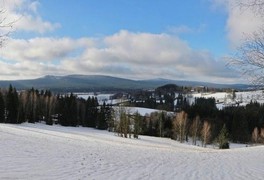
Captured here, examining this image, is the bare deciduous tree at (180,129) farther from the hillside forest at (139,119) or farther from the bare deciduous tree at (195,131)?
the bare deciduous tree at (195,131)

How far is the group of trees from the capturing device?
92.1 m

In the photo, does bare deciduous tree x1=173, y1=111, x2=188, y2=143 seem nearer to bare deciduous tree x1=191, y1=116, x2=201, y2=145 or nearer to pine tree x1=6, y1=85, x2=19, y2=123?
bare deciduous tree x1=191, y1=116, x2=201, y2=145

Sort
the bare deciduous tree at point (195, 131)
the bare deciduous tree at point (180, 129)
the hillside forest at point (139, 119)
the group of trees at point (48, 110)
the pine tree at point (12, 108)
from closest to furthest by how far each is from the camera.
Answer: the pine tree at point (12, 108) < the hillside forest at point (139, 119) < the group of trees at point (48, 110) < the bare deciduous tree at point (180, 129) < the bare deciduous tree at point (195, 131)

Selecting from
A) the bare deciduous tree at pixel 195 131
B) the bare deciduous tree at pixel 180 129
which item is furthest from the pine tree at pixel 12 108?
the bare deciduous tree at pixel 195 131

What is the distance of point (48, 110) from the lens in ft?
362

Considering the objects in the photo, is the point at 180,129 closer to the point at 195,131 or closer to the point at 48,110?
the point at 195,131

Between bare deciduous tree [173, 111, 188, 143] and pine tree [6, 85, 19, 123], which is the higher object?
pine tree [6, 85, 19, 123]

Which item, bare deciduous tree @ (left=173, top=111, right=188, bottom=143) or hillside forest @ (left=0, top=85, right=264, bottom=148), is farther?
bare deciduous tree @ (left=173, top=111, right=188, bottom=143)

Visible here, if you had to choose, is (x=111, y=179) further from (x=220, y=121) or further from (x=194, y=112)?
(x=194, y=112)

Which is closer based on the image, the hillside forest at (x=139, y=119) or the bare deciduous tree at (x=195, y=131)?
the hillside forest at (x=139, y=119)

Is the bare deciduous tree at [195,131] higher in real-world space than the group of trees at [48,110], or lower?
lower

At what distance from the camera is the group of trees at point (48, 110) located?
3625 inches

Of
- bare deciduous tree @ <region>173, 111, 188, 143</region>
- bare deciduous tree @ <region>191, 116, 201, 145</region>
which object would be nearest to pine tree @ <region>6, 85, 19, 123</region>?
bare deciduous tree @ <region>173, 111, 188, 143</region>

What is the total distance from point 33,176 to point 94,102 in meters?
116
